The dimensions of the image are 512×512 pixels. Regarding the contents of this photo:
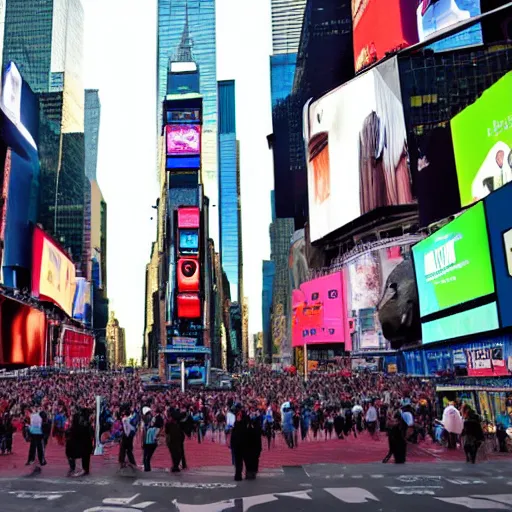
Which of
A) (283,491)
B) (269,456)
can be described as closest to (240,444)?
(283,491)

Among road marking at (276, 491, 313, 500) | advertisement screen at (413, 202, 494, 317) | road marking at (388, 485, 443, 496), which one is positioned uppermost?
advertisement screen at (413, 202, 494, 317)

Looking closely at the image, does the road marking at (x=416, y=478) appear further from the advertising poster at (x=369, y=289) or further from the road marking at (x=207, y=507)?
the advertising poster at (x=369, y=289)

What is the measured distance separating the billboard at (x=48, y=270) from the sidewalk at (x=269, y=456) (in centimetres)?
4908

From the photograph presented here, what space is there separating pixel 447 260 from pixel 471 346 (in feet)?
11.7

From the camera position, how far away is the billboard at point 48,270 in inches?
2694

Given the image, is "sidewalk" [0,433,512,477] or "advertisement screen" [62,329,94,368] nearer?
"sidewalk" [0,433,512,477]

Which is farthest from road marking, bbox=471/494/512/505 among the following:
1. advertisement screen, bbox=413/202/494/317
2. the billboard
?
the billboard

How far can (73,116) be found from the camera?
649 feet

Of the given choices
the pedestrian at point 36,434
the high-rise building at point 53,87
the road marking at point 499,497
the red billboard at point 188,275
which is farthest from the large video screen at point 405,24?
the high-rise building at point 53,87

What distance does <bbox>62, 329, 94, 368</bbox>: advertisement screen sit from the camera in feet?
353

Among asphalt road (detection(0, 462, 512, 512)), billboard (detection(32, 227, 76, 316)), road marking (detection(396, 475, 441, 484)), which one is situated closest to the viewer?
asphalt road (detection(0, 462, 512, 512))

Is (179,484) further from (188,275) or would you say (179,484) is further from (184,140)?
(184,140)

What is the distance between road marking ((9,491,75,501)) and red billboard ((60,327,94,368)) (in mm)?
98017

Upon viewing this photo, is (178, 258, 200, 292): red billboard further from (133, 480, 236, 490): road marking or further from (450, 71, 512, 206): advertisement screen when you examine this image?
(133, 480, 236, 490): road marking
